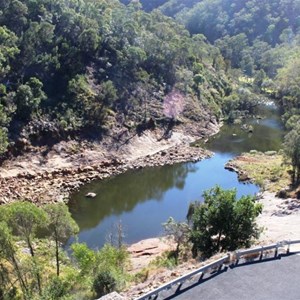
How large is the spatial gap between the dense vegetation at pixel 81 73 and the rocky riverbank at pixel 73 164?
294 centimetres

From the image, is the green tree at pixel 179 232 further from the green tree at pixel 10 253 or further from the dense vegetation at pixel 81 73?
the dense vegetation at pixel 81 73

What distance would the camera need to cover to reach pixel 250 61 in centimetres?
13012

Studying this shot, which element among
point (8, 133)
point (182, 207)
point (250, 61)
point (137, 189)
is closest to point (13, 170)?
point (8, 133)

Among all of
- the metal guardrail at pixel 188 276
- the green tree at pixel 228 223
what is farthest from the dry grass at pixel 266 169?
the metal guardrail at pixel 188 276

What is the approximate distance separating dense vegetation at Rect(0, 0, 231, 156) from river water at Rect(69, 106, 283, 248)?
10.7 metres

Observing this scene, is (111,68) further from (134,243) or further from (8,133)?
(134,243)

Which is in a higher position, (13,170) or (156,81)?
(156,81)

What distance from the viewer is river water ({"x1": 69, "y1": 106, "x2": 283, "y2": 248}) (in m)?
46.6

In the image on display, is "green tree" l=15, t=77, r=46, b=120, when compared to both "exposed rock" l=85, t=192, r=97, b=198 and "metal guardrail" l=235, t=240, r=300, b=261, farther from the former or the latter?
"metal guardrail" l=235, t=240, r=300, b=261

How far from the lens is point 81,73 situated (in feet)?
241

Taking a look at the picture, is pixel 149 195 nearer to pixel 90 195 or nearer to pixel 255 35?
pixel 90 195

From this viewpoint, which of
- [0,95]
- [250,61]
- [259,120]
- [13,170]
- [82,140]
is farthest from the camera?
[250,61]

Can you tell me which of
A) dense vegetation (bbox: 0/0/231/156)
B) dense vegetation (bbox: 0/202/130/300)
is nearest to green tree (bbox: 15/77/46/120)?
dense vegetation (bbox: 0/0/231/156)

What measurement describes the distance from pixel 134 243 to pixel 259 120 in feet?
185
